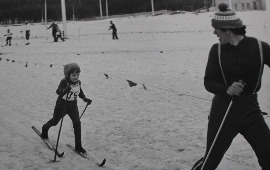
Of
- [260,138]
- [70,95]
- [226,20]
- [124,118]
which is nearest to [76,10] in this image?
[124,118]

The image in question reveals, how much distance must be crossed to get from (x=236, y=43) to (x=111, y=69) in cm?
1158

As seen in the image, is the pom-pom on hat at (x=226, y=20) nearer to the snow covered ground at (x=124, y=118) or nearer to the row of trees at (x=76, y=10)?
the snow covered ground at (x=124, y=118)

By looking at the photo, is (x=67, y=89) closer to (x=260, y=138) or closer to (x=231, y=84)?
(x=231, y=84)

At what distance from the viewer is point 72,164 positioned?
16.3ft

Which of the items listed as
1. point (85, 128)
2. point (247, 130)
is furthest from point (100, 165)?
point (247, 130)

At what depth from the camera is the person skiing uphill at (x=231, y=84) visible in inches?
117

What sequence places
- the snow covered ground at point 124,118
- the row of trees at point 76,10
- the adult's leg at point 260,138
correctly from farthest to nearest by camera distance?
the row of trees at point 76,10 → the snow covered ground at point 124,118 → the adult's leg at point 260,138

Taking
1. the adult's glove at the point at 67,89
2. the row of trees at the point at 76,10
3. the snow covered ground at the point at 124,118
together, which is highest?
the row of trees at the point at 76,10

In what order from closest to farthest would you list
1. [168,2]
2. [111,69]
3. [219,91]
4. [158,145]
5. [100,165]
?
[219,91] → [100,165] → [158,145] → [111,69] → [168,2]

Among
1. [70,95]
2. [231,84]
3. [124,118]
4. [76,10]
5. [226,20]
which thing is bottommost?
[124,118]

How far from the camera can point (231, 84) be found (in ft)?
10.0

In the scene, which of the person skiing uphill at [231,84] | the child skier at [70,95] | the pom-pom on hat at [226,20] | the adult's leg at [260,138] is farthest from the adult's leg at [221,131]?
the child skier at [70,95]

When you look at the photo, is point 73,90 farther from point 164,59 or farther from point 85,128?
point 164,59

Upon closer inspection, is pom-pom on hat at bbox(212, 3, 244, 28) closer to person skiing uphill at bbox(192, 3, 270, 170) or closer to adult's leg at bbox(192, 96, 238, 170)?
person skiing uphill at bbox(192, 3, 270, 170)
